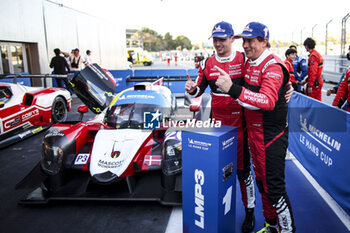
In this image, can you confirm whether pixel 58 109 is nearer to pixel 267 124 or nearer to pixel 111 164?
pixel 111 164

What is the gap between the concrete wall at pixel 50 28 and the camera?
1025 cm

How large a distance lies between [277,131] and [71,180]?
7.89 feet

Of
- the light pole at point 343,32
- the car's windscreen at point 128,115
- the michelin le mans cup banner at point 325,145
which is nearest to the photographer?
the michelin le mans cup banner at point 325,145

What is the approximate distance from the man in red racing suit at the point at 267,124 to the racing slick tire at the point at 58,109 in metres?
5.30

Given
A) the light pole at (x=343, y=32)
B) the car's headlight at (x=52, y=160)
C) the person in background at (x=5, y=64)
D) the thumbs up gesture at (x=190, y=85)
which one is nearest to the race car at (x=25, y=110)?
the car's headlight at (x=52, y=160)

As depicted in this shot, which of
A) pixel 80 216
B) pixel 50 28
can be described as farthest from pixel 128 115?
pixel 50 28

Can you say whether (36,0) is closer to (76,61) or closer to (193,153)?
(76,61)

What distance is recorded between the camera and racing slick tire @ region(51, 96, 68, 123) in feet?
21.0

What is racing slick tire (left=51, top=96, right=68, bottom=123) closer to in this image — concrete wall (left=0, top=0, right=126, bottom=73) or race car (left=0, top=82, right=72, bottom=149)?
race car (left=0, top=82, right=72, bottom=149)

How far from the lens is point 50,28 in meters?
12.3

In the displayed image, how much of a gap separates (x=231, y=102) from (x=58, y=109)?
5.37m

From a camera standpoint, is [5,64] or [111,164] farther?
[5,64]

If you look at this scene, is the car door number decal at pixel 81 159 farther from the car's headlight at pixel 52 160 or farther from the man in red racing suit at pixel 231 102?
the man in red racing suit at pixel 231 102

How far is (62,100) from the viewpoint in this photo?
677 cm
